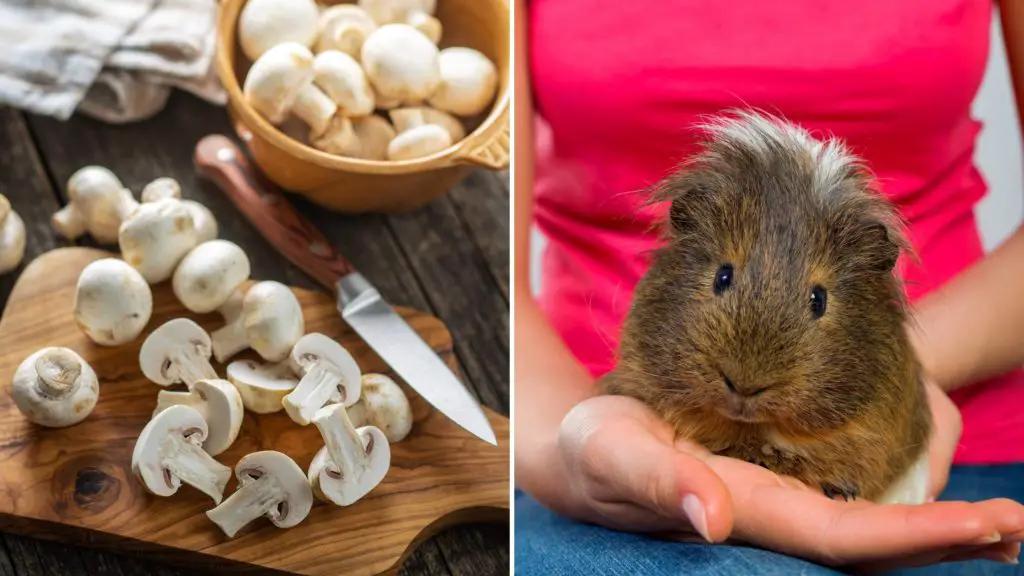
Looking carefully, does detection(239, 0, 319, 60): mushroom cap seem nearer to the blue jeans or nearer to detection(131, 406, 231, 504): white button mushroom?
detection(131, 406, 231, 504): white button mushroom

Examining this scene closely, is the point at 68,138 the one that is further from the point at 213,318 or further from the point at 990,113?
the point at 990,113

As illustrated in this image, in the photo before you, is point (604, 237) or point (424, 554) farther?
point (424, 554)

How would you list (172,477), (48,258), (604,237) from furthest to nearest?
1. (48,258)
2. (172,477)
3. (604,237)

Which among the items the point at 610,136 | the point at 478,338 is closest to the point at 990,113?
the point at 610,136

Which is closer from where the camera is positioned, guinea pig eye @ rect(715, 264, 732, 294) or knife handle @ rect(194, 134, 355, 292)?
guinea pig eye @ rect(715, 264, 732, 294)

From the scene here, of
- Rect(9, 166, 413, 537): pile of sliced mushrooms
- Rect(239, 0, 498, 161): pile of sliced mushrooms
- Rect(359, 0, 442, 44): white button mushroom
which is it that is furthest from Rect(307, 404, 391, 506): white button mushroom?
Rect(359, 0, 442, 44): white button mushroom

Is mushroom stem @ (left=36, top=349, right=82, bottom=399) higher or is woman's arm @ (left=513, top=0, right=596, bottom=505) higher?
woman's arm @ (left=513, top=0, right=596, bottom=505)

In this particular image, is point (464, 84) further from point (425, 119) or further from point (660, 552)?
point (660, 552)
